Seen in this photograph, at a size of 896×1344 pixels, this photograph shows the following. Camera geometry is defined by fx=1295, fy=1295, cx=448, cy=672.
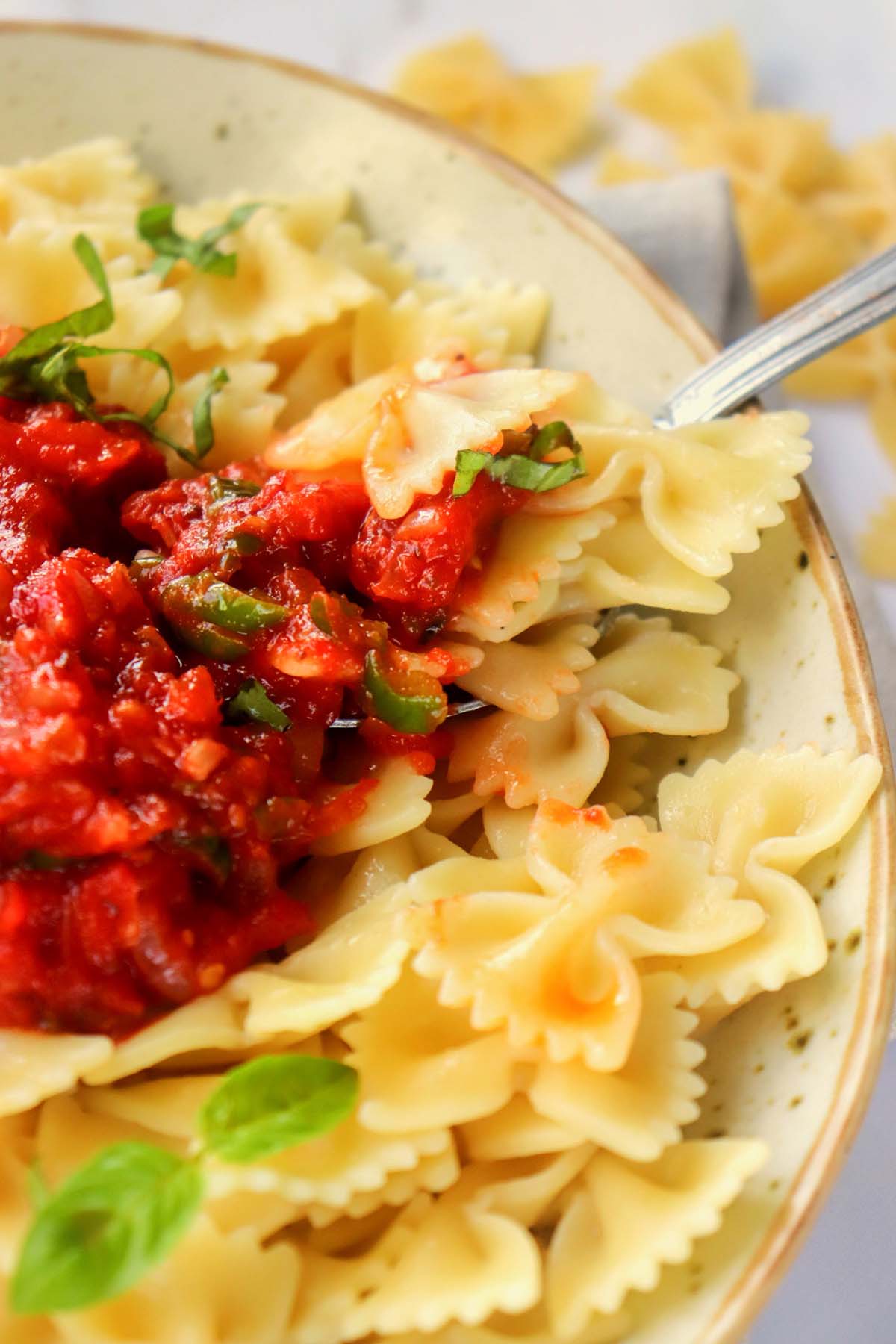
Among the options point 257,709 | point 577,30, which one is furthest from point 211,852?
point 577,30

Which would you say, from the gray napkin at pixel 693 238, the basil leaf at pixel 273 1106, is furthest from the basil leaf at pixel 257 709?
the gray napkin at pixel 693 238

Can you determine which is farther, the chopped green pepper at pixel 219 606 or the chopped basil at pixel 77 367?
the chopped basil at pixel 77 367

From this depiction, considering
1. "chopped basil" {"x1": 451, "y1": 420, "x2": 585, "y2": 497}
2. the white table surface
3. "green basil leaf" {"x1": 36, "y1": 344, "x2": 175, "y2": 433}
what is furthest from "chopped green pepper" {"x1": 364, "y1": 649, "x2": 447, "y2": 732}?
the white table surface

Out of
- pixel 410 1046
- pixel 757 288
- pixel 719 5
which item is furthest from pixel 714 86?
pixel 410 1046

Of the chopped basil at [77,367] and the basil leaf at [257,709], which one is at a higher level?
the chopped basil at [77,367]

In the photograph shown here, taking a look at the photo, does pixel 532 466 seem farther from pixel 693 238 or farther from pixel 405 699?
pixel 693 238

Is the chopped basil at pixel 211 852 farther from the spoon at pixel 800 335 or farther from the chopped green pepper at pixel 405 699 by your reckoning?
the spoon at pixel 800 335

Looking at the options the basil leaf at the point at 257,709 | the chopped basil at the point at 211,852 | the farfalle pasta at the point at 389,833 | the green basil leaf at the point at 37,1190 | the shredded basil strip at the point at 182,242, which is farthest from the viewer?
the shredded basil strip at the point at 182,242
